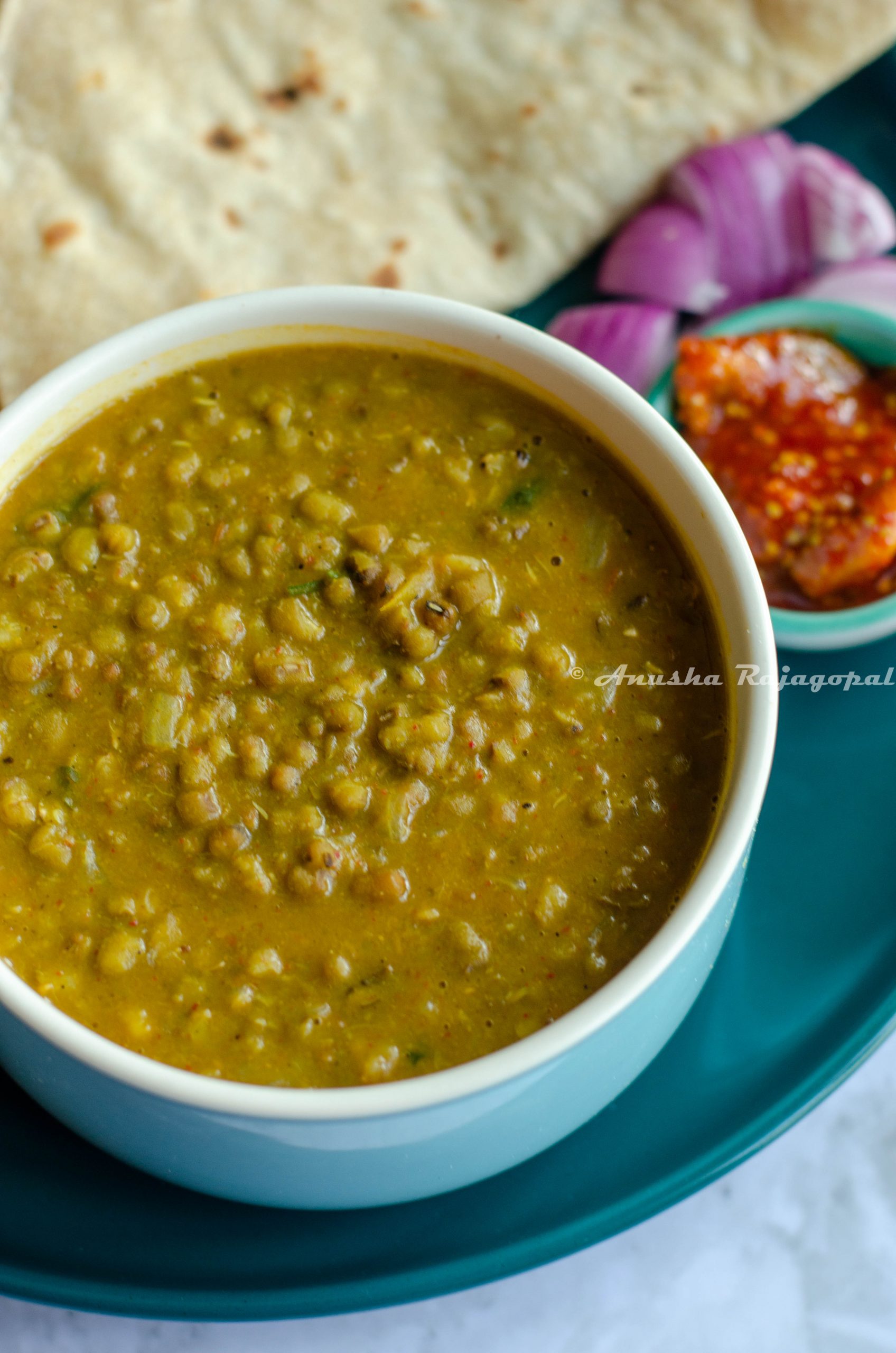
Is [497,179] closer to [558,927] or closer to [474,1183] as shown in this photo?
[558,927]

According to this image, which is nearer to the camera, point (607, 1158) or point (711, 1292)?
point (607, 1158)

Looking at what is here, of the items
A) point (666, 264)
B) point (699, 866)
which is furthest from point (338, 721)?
point (666, 264)

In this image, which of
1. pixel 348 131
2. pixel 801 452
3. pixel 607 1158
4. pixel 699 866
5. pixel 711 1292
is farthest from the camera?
pixel 348 131

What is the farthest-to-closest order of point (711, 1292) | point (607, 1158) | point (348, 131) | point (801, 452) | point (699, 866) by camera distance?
point (348, 131)
point (801, 452)
point (711, 1292)
point (607, 1158)
point (699, 866)

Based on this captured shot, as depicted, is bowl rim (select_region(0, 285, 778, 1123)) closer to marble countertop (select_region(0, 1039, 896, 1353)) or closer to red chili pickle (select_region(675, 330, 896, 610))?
red chili pickle (select_region(675, 330, 896, 610))

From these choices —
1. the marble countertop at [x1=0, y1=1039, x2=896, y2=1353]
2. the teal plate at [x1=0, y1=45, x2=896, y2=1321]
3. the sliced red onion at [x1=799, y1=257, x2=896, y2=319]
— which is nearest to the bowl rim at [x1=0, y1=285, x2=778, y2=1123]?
the teal plate at [x1=0, y1=45, x2=896, y2=1321]

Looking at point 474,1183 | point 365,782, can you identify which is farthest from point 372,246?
point 474,1183

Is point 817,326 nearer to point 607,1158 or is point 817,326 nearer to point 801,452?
point 801,452
